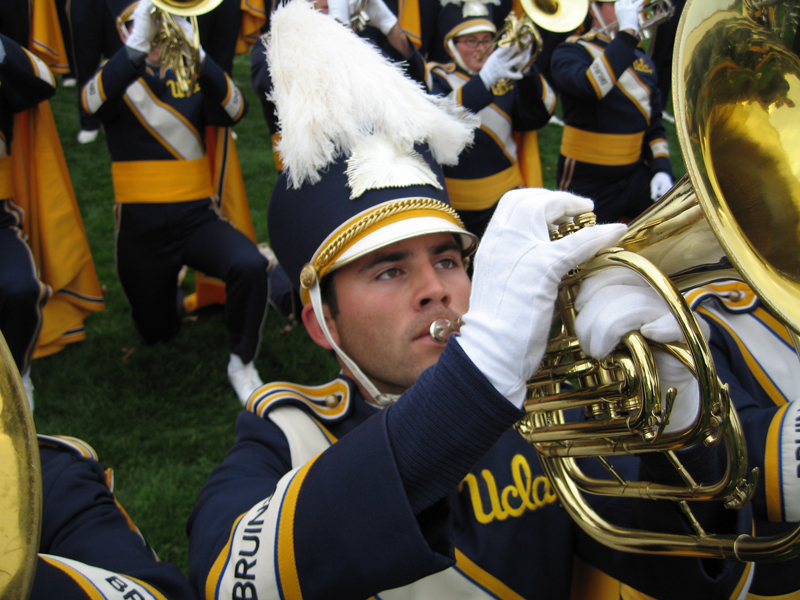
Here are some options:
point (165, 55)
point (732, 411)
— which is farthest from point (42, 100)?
point (732, 411)

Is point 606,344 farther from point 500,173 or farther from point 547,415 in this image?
point 500,173

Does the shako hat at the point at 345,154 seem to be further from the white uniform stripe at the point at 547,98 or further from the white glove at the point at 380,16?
the white uniform stripe at the point at 547,98

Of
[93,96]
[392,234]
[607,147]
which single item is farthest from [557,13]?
[392,234]

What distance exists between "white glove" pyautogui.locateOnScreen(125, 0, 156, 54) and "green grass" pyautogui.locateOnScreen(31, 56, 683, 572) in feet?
5.94

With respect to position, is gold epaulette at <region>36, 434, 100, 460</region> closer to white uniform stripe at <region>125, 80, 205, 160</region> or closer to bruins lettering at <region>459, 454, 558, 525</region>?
bruins lettering at <region>459, 454, 558, 525</region>

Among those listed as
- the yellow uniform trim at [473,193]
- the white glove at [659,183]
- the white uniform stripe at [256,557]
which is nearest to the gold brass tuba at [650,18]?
the white glove at [659,183]

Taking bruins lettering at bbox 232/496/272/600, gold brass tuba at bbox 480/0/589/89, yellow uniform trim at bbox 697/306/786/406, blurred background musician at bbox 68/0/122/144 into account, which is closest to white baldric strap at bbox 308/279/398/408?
bruins lettering at bbox 232/496/272/600

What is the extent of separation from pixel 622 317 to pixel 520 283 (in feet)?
0.59

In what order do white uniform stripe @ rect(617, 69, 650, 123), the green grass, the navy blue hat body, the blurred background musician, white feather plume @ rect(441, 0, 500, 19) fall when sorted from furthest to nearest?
the blurred background musician < white feather plume @ rect(441, 0, 500, 19) < white uniform stripe @ rect(617, 69, 650, 123) < the green grass < the navy blue hat body

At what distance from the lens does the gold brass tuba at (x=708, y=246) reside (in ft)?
3.34

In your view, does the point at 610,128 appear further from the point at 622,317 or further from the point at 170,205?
the point at 622,317

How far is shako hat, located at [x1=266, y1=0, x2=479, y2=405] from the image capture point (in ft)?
5.70

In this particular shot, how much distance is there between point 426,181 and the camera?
1843 mm

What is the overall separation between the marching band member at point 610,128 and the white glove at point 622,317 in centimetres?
382
